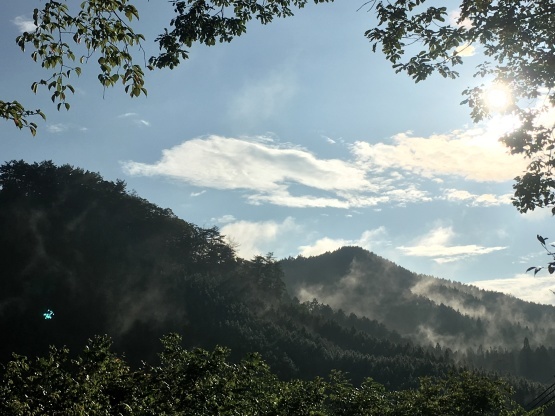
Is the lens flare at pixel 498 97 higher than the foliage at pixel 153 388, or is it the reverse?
the lens flare at pixel 498 97

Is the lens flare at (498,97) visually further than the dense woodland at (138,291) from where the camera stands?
No

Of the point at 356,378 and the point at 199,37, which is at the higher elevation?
the point at 199,37

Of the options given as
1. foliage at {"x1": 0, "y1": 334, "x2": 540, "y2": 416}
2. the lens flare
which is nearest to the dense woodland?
foliage at {"x1": 0, "y1": 334, "x2": 540, "y2": 416}

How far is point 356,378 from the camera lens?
285 ft

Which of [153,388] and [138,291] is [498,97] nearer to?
[153,388]

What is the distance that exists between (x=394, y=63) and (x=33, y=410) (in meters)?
14.1

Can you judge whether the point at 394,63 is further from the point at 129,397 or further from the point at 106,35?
the point at 129,397

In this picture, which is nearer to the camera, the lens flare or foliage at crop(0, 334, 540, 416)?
the lens flare

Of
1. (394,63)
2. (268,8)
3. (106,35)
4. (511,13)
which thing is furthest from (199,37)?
(511,13)

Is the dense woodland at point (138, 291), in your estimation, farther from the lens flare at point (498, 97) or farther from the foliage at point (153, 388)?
the lens flare at point (498, 97)

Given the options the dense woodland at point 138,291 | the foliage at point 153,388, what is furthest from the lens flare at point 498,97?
the dense woodland at point 138,291

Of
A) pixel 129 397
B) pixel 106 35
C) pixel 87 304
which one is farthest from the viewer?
pixel 87 304

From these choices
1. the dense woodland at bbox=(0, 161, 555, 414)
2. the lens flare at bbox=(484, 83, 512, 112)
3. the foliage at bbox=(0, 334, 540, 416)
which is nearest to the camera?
the lens flare at bbox=(484, 83, 512, 112)

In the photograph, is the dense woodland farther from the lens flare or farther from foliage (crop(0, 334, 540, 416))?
the lens flare
